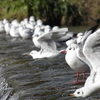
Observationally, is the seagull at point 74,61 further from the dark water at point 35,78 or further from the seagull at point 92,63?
the seagull at point 92,63

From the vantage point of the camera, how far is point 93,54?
15.8ft

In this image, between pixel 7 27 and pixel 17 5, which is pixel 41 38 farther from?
pixel 17 5

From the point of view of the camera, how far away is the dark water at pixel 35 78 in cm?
525

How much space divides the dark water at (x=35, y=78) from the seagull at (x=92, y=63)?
40cm

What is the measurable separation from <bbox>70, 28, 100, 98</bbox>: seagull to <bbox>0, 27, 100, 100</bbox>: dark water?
0.40 m

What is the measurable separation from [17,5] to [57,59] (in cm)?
1044

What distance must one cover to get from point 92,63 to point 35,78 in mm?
1872

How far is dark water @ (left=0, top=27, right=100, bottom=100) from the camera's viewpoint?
5.25m

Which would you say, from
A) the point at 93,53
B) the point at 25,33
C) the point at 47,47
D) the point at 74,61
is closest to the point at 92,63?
the point at 93,53

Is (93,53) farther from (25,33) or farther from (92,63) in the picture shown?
(25,33)

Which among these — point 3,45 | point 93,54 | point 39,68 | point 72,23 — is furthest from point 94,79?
point 72,23

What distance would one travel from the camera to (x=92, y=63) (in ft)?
15.8

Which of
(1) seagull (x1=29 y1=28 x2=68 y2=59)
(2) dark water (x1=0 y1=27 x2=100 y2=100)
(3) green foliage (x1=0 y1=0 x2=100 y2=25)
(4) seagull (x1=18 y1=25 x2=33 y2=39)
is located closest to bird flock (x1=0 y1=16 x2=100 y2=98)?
(1) seagull (x1=29 y1=28 x2=68 y2=59)

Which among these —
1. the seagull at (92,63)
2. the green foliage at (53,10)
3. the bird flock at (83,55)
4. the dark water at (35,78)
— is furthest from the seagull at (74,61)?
the green foliage at (53,10)
